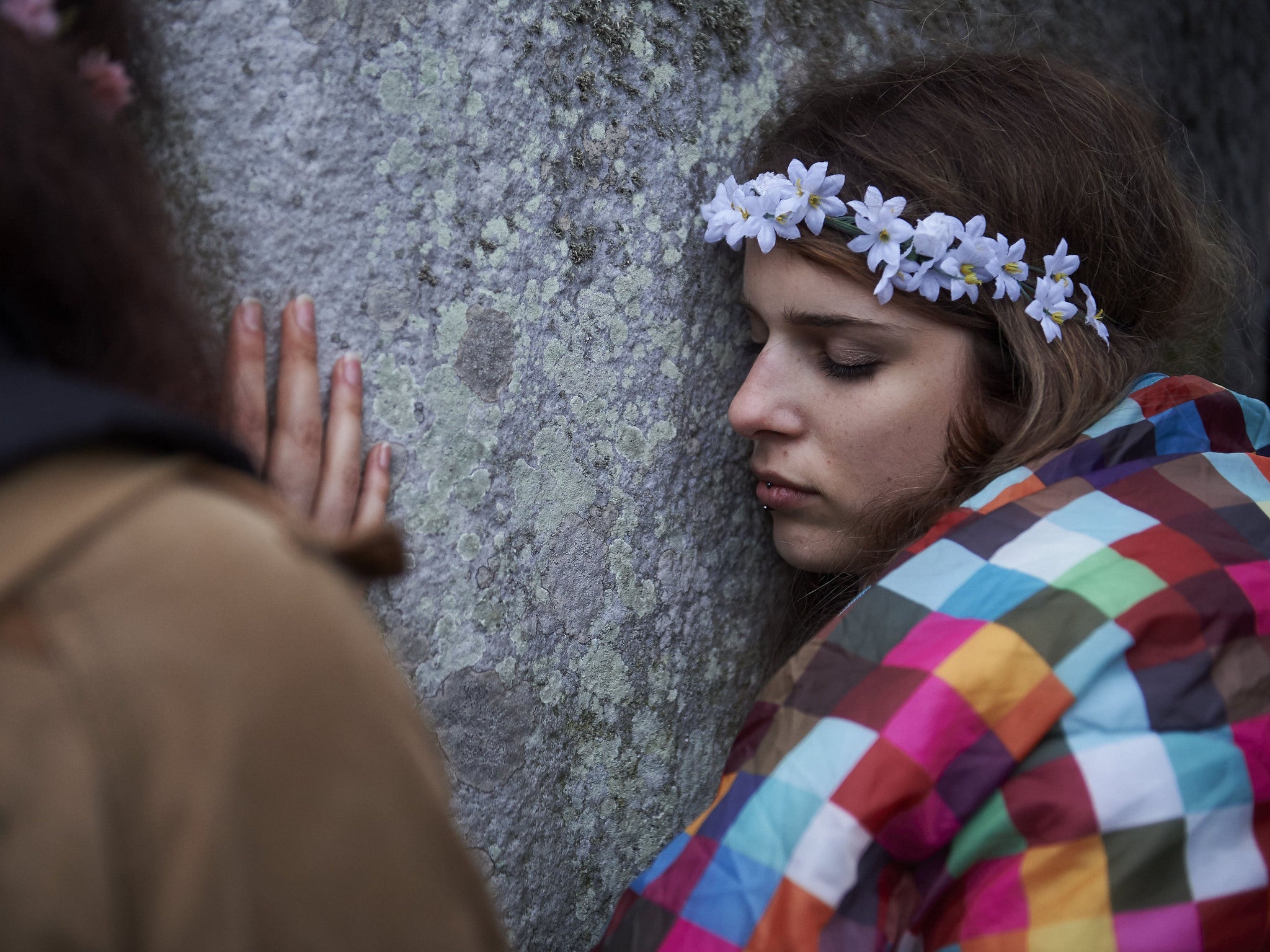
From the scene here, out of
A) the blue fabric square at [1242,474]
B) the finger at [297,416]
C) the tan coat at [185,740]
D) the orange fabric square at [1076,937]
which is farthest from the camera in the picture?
the blue fabric square at [1242,474]

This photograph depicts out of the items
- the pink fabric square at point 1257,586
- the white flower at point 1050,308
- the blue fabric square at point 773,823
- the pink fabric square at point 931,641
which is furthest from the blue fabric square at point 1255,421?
the blue fabric square at point 773,823

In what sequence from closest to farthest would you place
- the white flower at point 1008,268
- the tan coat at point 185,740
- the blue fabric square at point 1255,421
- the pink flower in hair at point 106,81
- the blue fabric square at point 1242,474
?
the tan coat at point 185,740
the pink flower in hair at point 106,81
the blue fabric square at point 1242,474
the white flower at point 1008,268
the blue fabric square at point 1255,421

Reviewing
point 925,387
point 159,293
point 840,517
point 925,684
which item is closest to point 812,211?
point 925,387

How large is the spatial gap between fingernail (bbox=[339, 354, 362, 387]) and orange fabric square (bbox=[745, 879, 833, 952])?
30.2 inches

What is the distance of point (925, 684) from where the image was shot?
1013mm

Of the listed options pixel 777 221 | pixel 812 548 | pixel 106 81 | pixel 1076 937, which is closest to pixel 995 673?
pixel 1076 937

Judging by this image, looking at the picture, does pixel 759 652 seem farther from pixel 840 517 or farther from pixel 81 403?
pixel 81 403

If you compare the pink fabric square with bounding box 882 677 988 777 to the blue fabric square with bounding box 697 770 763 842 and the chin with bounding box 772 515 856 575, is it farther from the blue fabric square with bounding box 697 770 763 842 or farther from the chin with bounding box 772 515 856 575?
the chin with bounding box 772 515 856 575

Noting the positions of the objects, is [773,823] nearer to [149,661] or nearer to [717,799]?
[717,799]

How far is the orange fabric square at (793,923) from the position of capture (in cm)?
96

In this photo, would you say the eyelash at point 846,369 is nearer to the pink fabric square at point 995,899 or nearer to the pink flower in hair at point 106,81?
the pink fabric square at point 995,899

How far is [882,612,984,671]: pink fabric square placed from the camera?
1.03 m

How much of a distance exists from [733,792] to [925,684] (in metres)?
0.26

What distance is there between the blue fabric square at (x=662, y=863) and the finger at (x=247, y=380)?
66 centimetres
